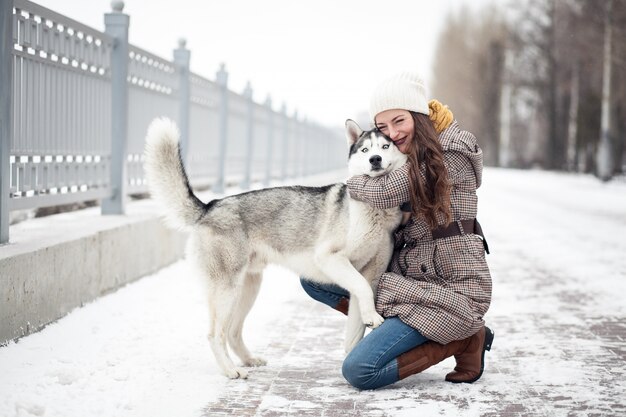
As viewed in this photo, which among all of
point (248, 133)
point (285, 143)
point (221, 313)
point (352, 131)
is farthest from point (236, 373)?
point (285, 143)

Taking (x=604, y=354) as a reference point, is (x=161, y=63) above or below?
above

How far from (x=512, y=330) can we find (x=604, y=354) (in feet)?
3.08

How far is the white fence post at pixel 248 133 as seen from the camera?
59.4ft

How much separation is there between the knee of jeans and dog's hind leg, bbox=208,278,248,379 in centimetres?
61

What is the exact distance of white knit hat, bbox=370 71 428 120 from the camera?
5.02m

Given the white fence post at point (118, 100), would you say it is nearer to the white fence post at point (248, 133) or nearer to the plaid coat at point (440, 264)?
the plaid coat at point (440, 264)

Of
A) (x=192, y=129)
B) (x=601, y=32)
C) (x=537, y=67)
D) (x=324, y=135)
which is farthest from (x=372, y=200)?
(x=537, y=67)

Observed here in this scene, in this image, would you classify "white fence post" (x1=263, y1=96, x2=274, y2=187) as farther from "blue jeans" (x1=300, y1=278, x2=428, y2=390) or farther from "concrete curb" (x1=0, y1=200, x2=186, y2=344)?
"blue jeans" (x1=300, y1=278, x2=428, y2=390)

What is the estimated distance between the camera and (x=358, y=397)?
15.2 ft

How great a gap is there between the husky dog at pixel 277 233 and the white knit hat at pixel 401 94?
18 cm

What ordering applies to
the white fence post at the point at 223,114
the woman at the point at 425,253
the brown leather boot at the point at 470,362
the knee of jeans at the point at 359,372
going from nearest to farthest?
the knee of jeans at the point at 359,372
the woman at the point at 425,253
the brown leather boot at the point at 470,362
the white fence post at the point at 223,114

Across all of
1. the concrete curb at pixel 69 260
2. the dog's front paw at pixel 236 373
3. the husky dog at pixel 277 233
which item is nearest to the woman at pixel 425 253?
the husky dog at pixel 277 233

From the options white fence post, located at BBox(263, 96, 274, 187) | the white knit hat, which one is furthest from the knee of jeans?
white fence post, located at BBox(263, 96, 274, 187)

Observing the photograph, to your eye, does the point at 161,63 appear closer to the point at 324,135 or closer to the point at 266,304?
the point at 266,304
